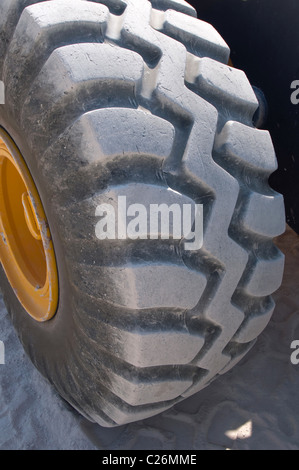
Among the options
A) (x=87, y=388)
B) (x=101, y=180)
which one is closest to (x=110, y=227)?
(x=101, y=180)

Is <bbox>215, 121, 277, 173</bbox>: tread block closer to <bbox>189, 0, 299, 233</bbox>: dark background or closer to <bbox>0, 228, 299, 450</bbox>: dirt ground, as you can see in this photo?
<bbox>189, 0, 299, 233</bbox>: dark background

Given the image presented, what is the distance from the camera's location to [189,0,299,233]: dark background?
1219 mm

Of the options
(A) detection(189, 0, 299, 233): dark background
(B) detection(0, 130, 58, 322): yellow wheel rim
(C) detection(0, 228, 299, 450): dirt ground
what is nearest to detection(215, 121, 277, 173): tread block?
(A) detection(189, 0, 299, 233): dark background

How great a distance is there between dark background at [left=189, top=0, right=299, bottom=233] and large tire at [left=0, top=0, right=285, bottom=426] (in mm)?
155

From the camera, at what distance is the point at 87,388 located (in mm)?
1271

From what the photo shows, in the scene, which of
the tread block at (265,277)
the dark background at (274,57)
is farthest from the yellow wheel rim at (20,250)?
the dark background at (274,57)

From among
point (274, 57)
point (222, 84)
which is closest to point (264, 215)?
point (222, 84)

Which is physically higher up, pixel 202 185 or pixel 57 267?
pixel 202 185

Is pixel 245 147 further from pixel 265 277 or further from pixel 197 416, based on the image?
pixel 197 416
